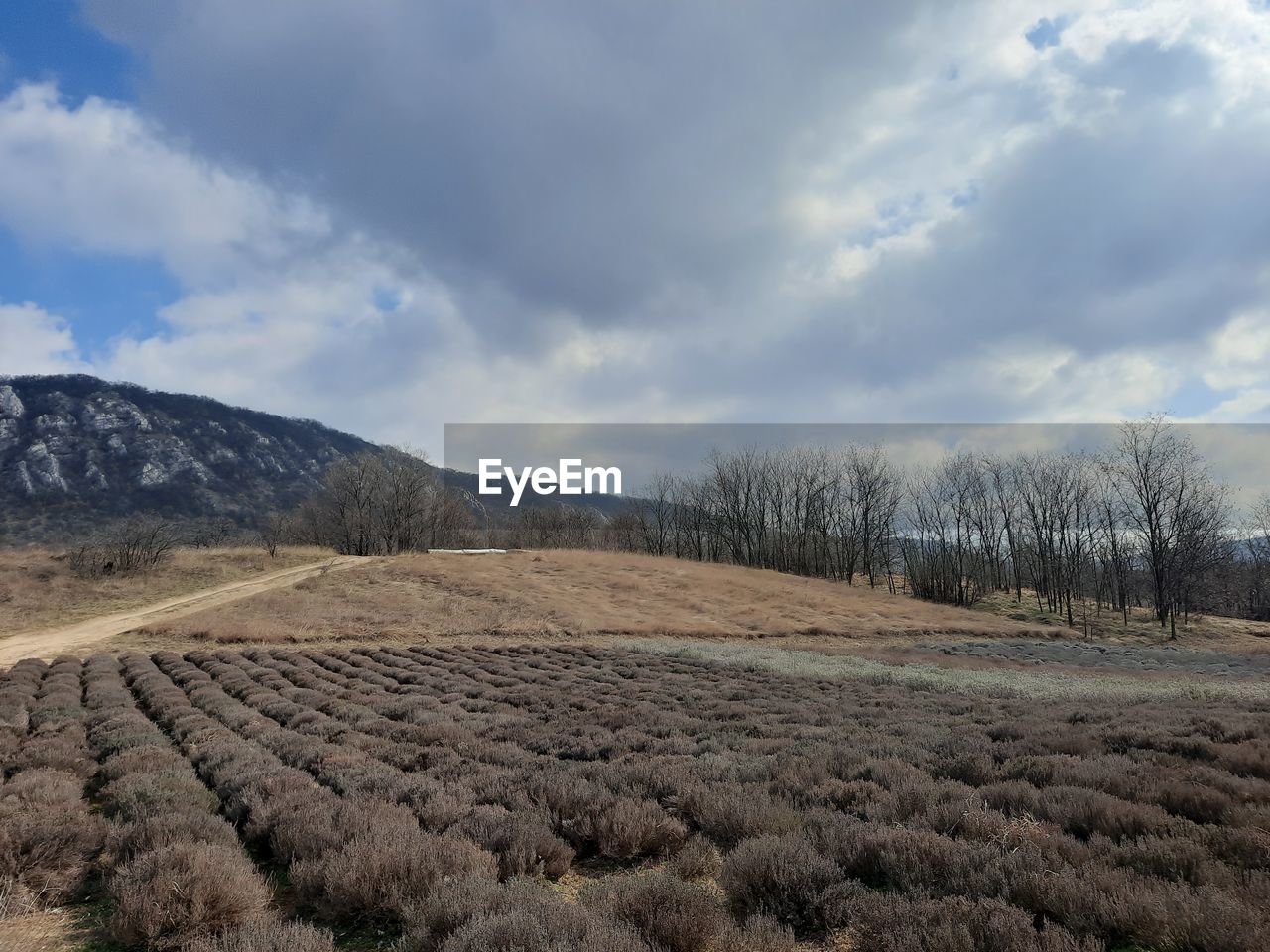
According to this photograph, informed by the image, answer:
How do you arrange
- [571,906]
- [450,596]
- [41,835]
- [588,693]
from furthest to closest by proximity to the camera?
[450,596], [588,693], [41,835], [571,906]

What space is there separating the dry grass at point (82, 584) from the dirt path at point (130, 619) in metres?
1.26

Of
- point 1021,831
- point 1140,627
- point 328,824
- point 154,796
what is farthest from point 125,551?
point 1140,627

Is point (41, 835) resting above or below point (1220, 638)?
above

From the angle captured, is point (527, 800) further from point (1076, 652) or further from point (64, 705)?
point (1076, 652)

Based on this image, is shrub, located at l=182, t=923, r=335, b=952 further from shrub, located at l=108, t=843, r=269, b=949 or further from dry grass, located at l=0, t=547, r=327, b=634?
dry grass, located at l=0, t=547, r=327, b=634

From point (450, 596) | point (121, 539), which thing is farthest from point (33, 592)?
point (450, 596)

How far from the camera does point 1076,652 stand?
102 ft

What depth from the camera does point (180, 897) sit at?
168 inches

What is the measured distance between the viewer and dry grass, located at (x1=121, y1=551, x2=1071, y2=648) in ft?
105

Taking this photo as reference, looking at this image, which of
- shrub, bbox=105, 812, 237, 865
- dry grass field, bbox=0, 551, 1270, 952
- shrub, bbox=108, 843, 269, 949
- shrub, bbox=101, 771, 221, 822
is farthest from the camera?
shrub, bbox=101, 771, 221, 822

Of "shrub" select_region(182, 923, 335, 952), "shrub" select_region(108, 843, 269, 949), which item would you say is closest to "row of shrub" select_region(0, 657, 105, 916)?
"shrub" select_region(108, 843, 269, 949)

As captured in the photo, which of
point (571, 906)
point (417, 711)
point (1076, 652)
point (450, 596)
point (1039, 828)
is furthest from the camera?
point (450, 596)

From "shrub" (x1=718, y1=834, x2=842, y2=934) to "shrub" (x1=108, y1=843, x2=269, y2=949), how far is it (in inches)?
129

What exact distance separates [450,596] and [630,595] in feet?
43.6
